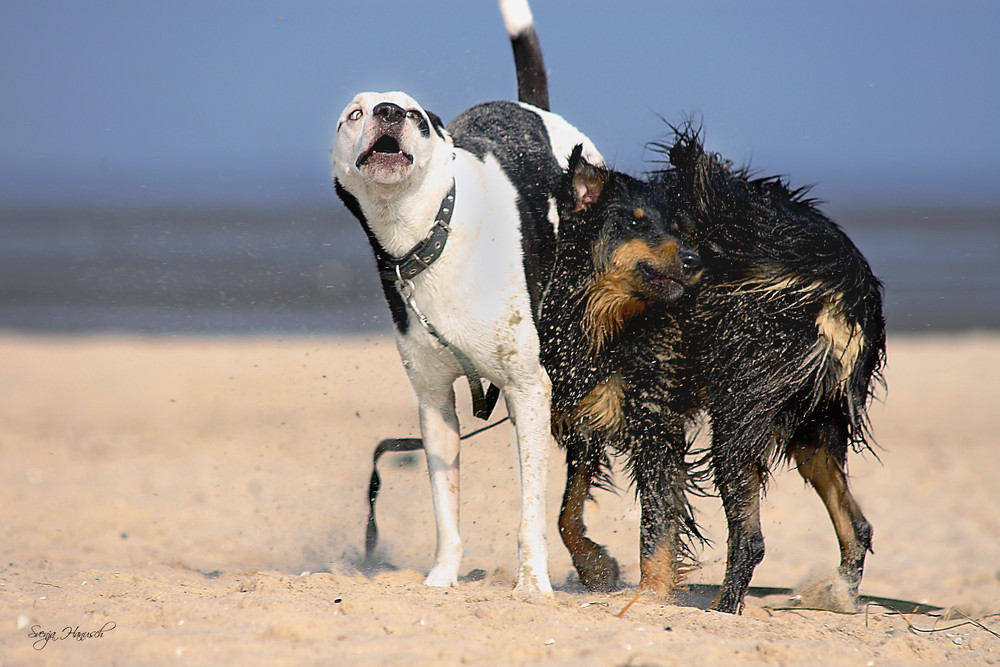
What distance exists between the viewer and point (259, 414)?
Answer: 780 centimetres

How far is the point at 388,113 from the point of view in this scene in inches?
133

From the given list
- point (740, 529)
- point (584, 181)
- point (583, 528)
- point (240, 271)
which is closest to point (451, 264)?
point (584, 181)

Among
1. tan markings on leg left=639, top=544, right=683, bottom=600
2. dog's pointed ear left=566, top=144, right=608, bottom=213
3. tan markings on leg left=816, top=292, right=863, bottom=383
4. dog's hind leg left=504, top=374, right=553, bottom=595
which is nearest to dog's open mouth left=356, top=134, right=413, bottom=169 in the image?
dog's pointed ear left=566, top=144, right=608, bottom=213

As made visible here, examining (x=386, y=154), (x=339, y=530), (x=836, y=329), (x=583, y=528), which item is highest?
(x=386, y=154)

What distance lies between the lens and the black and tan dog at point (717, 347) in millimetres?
3613

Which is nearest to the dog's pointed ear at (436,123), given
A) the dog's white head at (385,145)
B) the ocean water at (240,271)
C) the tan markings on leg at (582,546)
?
the dog's white head at (385,145)

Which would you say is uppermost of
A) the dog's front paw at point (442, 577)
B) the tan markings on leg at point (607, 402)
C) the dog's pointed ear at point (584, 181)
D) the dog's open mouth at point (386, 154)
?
the dog's pointed ear at point (584, 181)

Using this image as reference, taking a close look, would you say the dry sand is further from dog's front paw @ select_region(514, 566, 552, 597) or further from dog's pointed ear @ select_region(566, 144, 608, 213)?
dog's pointed ear @ select_region(566, 144, 608, 213)

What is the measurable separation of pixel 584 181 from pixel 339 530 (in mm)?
2366

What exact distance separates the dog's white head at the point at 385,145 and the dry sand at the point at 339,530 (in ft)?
4.84

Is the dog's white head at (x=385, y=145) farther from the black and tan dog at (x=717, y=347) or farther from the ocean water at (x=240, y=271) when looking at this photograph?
the ocean water at (x=240, y=271)

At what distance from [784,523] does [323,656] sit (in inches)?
154

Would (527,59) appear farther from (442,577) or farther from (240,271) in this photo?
(240,271)

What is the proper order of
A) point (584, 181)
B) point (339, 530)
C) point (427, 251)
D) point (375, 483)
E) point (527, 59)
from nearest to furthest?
point (427, 251), point (584, 181), point (375, 483), point (527, 59), point (339, 530)
